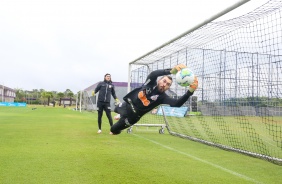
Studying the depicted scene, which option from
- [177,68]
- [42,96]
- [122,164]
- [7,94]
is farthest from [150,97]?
[7,94]

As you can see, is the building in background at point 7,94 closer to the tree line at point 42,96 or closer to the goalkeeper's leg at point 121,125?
the tree line at point 42,96

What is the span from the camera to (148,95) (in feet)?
21.2

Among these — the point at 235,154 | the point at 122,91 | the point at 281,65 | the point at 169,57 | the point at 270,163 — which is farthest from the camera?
the point at 122,91

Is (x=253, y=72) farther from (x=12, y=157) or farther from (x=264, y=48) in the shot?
(x=12, y=157)

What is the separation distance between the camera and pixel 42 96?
107625 millimetres

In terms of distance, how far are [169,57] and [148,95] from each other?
6332 mm

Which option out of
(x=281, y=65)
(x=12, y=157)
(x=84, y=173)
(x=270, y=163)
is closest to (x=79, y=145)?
(x=12, y=157)

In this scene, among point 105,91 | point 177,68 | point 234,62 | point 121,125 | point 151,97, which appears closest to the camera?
point 177,68

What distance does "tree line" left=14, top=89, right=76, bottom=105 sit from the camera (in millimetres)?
104312

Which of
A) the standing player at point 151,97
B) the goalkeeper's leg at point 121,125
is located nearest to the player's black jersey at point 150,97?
the standing player at point 151,97

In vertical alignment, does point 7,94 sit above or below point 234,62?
above

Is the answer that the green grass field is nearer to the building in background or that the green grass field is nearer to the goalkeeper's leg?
the goalkeeper's leg

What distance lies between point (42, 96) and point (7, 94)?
40.3 ft

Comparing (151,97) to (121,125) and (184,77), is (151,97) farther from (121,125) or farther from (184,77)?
(121,125)
